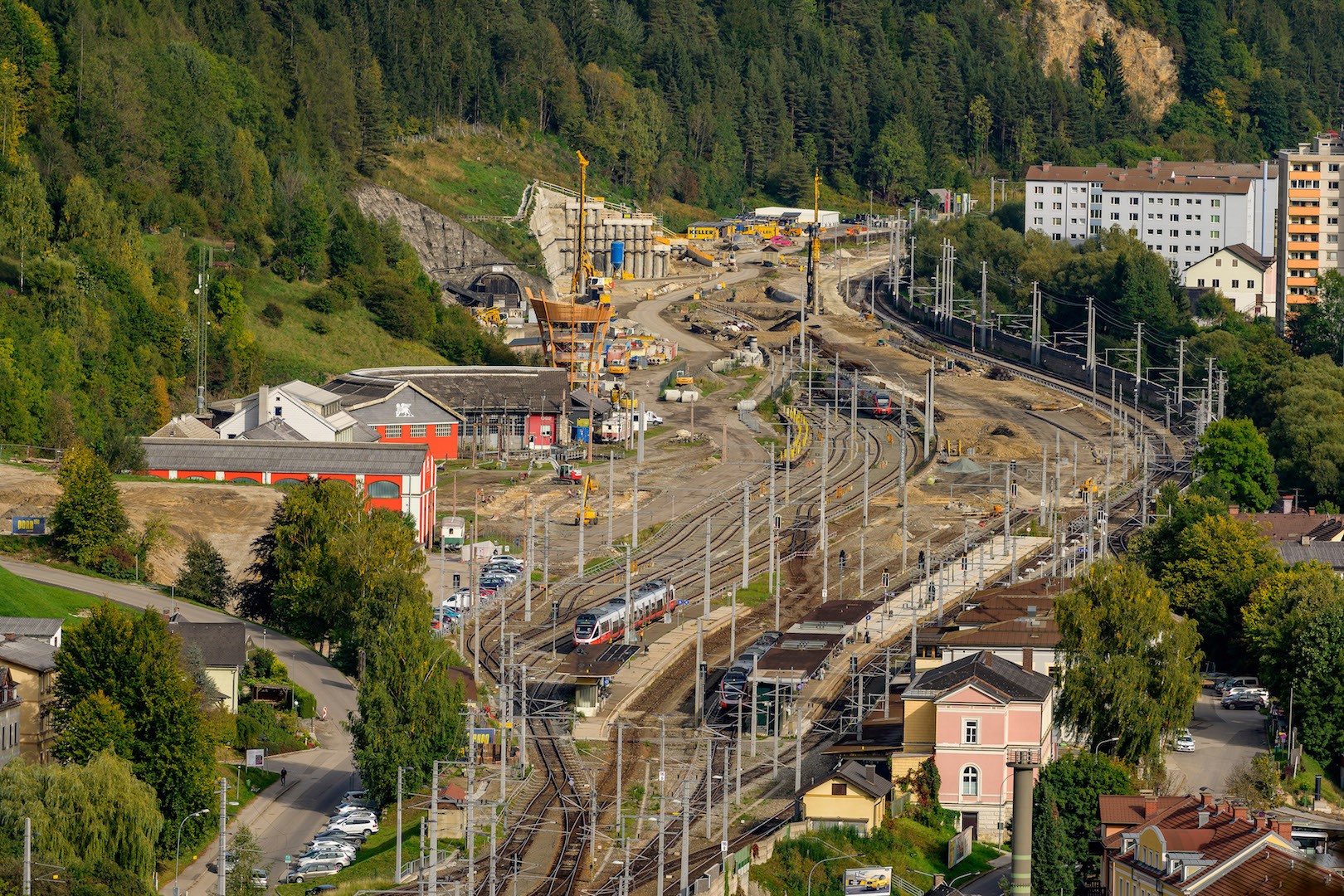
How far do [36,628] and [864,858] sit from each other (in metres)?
26.4

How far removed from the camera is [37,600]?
72562 millimetres

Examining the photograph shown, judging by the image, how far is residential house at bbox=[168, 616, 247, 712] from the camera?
67750 mm

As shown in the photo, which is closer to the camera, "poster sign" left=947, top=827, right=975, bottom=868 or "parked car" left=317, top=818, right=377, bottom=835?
"parked car" left=317, top=818, right=377, bottom=835

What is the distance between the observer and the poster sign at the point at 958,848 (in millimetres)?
61281

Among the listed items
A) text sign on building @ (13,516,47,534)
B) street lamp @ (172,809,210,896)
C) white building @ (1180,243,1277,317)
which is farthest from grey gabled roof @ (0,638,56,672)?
white building @ (1180,243,1277,317)

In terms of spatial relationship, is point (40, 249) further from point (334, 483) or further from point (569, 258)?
point (569, 258)

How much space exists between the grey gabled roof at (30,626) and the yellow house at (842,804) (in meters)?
23.7

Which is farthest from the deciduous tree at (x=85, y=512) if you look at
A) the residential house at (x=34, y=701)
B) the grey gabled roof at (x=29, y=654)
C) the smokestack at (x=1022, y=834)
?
the smokestack at (x=1022, y=834)

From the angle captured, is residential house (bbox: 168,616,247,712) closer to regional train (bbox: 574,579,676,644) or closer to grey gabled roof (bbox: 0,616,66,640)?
grey gabled roof (bbox: 0,616,66,640)

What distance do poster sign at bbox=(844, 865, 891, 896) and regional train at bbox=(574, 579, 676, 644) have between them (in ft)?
67.8

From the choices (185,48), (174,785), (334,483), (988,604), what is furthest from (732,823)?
(185,48)

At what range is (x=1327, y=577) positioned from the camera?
80625 millimetres

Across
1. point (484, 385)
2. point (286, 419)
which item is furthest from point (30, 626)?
point (484, 385)

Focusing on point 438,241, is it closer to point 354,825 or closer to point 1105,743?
point 1105,743
